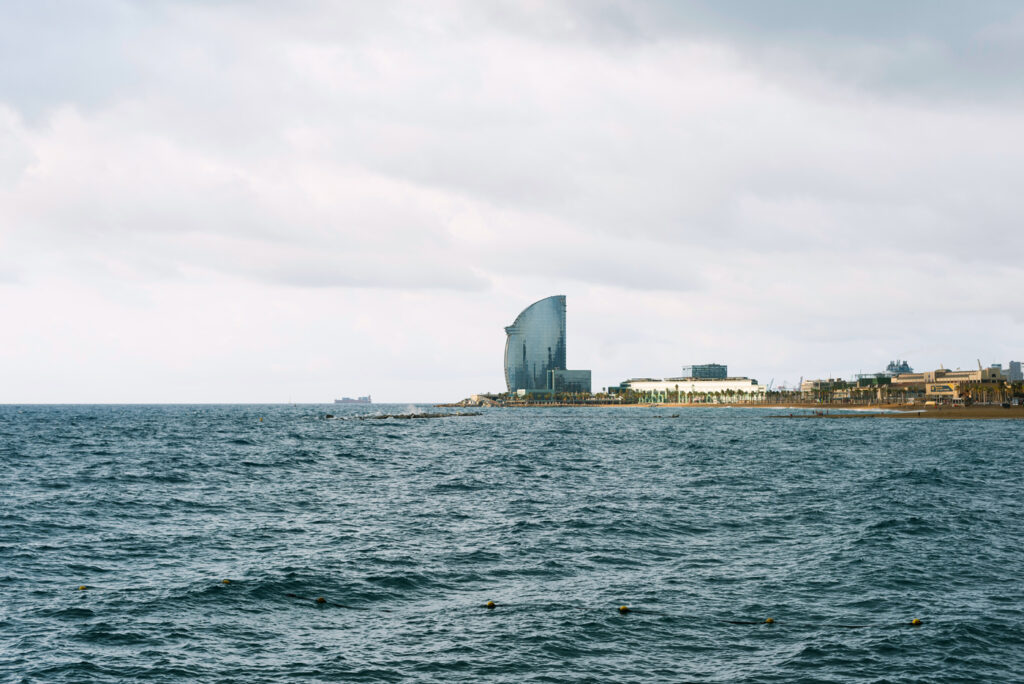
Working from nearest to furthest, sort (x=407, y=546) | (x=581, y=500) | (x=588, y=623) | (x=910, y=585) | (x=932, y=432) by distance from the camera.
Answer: (x=588, y=623), (x=910, y=585), (x=407, y=546), (x=581, y=500), (x=932, y=432)

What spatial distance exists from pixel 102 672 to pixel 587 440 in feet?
390

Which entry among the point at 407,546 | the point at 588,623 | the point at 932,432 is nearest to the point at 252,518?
the point at 407,546

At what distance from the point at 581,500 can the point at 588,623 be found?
30.8m

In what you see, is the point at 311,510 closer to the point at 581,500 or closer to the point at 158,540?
the point at 158,540

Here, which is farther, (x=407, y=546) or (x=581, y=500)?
(x=581, y=500)

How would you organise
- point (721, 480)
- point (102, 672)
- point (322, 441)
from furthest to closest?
point (322, 441)
point (721, 480)
point (102, 672)

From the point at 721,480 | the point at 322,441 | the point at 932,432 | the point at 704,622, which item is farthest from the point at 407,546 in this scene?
the point at 932,432

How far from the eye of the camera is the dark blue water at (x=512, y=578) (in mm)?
24609

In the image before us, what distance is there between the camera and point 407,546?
41312mm

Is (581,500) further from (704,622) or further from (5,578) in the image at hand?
(5,578)

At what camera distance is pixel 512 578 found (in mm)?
34969

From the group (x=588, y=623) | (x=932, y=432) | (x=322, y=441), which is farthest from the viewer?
(x=932, y=432)

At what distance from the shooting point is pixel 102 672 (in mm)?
23328

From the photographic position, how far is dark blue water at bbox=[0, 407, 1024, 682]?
24.6m
